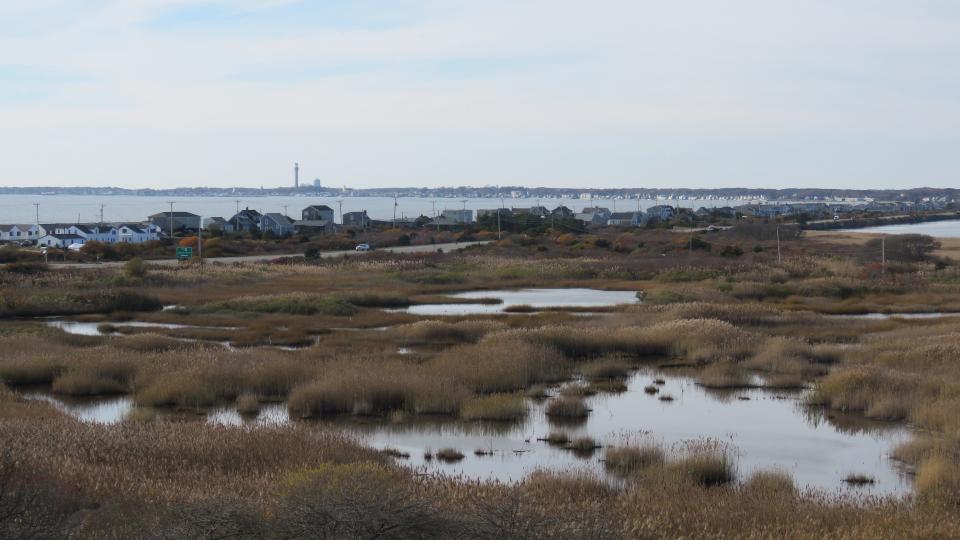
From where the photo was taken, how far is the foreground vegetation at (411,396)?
39.4 ft

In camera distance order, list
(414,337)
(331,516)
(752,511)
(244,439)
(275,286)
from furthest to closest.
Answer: (275,286) < (414,337) < (244,439) < (752,511) < (331,516)

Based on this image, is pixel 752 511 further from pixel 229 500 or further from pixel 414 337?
pixel 414 337

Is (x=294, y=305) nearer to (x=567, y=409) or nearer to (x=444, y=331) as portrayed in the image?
(x=444, y=331)

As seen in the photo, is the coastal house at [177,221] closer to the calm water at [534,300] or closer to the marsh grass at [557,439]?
the calm water at [534,300]

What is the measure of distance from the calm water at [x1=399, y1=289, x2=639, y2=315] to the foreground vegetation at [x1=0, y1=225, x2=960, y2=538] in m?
1.75

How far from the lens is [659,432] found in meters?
22.5

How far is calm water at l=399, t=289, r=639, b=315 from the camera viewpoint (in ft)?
162

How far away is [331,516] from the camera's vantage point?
1102 centimetres

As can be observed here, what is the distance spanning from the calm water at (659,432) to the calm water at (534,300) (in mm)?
22214

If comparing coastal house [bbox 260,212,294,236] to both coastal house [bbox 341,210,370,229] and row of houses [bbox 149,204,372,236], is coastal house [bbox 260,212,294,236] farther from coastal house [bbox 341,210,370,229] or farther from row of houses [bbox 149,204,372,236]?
coastal house [bbox 341,210,370,229]

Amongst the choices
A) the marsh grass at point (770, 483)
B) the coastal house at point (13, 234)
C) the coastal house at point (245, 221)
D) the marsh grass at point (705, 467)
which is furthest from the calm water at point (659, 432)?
the coastal house at point (245, 221)

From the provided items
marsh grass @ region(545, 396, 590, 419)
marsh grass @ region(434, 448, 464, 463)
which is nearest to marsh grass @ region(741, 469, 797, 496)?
marsh grass @ region(434, 448, 464, 463)

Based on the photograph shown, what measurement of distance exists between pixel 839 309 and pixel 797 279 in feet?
49.2

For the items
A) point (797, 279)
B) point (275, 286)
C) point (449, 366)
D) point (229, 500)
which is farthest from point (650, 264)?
point (229, 500)
